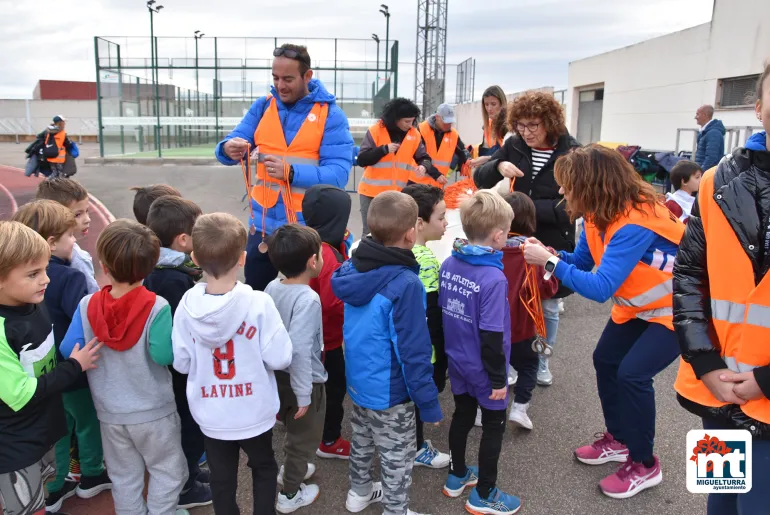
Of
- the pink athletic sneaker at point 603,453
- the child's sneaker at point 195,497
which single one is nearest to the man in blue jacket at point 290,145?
the child's sneaker at point 195,497

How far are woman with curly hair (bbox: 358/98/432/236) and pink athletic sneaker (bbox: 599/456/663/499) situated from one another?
10.9 ft

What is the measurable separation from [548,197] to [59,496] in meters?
3.37

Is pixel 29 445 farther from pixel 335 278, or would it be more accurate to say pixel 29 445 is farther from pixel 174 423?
pixel 335 278

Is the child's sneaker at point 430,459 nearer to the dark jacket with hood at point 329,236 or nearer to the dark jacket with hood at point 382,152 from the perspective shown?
the dark jacket with hood at point 329,236

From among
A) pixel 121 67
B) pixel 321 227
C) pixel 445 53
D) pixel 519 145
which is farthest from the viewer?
pixel 445 53

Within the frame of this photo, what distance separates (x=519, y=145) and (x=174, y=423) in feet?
9.41

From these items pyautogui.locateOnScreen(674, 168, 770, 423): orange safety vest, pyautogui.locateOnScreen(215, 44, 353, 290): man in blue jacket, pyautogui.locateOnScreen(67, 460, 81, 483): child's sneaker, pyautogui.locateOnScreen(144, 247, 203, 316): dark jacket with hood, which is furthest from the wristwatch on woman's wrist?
pyautogui.locateOnScreen(67, 460, 81, 483): child's sneaker

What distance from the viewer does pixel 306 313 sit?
256 cm

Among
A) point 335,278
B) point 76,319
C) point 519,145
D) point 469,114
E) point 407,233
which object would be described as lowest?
point 76,319

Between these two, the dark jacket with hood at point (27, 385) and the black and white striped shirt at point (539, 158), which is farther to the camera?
the black and white striped shirt at point (539, 158)

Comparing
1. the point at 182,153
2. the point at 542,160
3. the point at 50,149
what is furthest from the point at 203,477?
the point at 182,153

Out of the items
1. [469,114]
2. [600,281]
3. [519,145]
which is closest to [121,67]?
[469,114]

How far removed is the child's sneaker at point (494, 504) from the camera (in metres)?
2.75

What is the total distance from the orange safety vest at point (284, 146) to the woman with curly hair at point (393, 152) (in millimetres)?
2049
